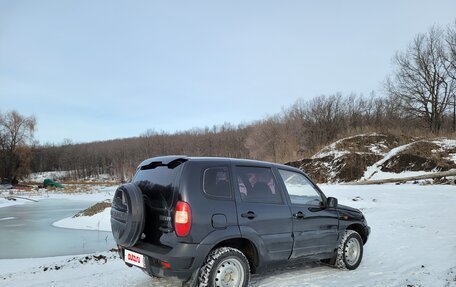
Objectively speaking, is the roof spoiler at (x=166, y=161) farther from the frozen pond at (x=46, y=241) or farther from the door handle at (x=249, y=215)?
the frozen pond at (x=46, y=241)

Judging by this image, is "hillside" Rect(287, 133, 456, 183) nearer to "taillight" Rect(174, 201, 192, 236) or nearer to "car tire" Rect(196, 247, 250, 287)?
"car tire" Rect(196, 247, 250, 287)

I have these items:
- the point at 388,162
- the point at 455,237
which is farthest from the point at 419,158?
the point at 455,237

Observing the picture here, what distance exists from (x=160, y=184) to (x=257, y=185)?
4.34 ft

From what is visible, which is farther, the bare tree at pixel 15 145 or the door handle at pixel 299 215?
the bare tree at pixel 15 145

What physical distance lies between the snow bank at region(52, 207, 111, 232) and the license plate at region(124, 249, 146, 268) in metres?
11.9

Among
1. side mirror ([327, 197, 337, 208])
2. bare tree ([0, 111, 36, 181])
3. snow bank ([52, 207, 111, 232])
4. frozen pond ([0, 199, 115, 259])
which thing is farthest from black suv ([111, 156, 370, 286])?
bare tree ([0, 111, 36, 181])

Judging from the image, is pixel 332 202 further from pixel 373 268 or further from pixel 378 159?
pixel 378 159

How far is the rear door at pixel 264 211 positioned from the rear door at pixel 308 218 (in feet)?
0.62

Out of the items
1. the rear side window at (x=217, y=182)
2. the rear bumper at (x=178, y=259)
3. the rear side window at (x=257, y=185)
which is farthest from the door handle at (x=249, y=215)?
the rear bumper at (x=178, y=259)

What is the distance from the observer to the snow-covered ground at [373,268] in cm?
544

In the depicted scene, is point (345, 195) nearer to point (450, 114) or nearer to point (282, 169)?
point (282, 169)

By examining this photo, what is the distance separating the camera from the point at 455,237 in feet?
27.2

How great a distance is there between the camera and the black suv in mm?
4336

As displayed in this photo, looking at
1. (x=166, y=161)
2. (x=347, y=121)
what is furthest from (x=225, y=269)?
(x=347, y=121)
